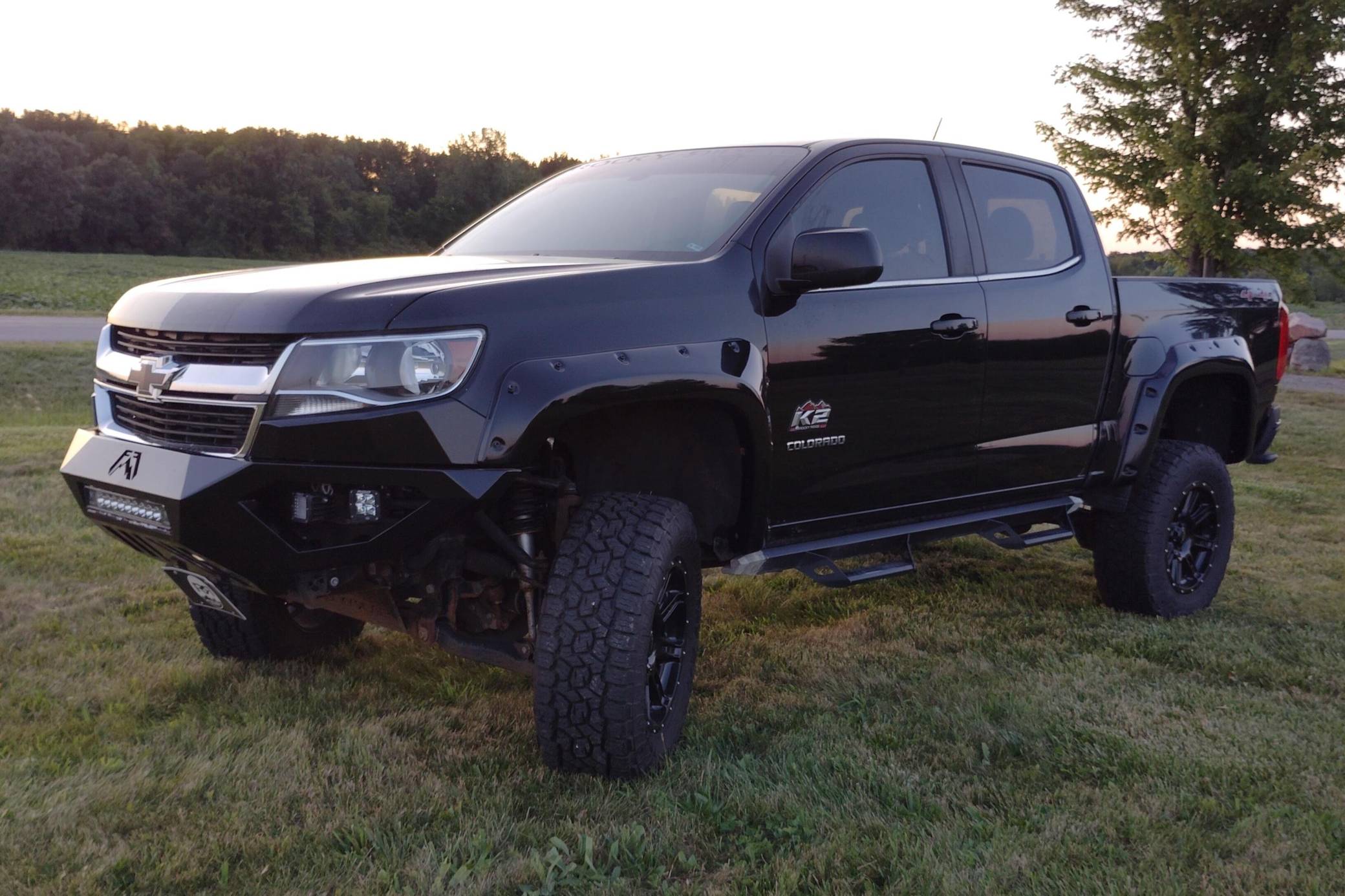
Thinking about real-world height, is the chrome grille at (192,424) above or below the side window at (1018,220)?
below

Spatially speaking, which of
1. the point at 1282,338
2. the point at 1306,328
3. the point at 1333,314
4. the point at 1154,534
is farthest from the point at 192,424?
the point at 1333,314

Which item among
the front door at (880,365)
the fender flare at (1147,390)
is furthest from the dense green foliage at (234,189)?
the front door at (880,365)

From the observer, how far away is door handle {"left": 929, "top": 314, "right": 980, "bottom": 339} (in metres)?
3.94

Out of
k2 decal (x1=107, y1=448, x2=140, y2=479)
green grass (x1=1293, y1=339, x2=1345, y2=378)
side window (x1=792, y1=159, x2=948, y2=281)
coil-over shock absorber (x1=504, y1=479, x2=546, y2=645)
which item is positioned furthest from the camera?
green grass (x1=1293, y1=339, x2=1345, y2=378)

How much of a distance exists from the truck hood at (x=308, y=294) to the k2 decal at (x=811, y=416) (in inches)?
27.4

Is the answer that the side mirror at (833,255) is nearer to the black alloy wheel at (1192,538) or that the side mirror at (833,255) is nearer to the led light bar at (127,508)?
the led light bar at (127,508)

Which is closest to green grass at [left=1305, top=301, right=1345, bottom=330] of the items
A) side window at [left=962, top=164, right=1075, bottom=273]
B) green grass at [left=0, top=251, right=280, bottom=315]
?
side window at [left=962, top=164, right=1075, bottom=273]

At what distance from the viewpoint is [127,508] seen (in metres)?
2.89

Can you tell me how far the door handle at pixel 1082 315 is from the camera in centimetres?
450

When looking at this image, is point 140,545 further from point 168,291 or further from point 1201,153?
point 1201,153

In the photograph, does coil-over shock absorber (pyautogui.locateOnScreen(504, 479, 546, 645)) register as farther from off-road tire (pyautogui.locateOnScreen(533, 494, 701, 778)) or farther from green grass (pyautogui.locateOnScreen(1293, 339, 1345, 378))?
green grass (pyautogui.locateOnScreen(1293, 339, 1345, 378))

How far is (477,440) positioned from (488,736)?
118 centimetres

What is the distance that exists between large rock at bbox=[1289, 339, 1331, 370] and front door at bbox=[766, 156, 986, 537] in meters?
17.5

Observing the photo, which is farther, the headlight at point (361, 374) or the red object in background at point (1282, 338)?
the red object in background at point (1282, 338)
